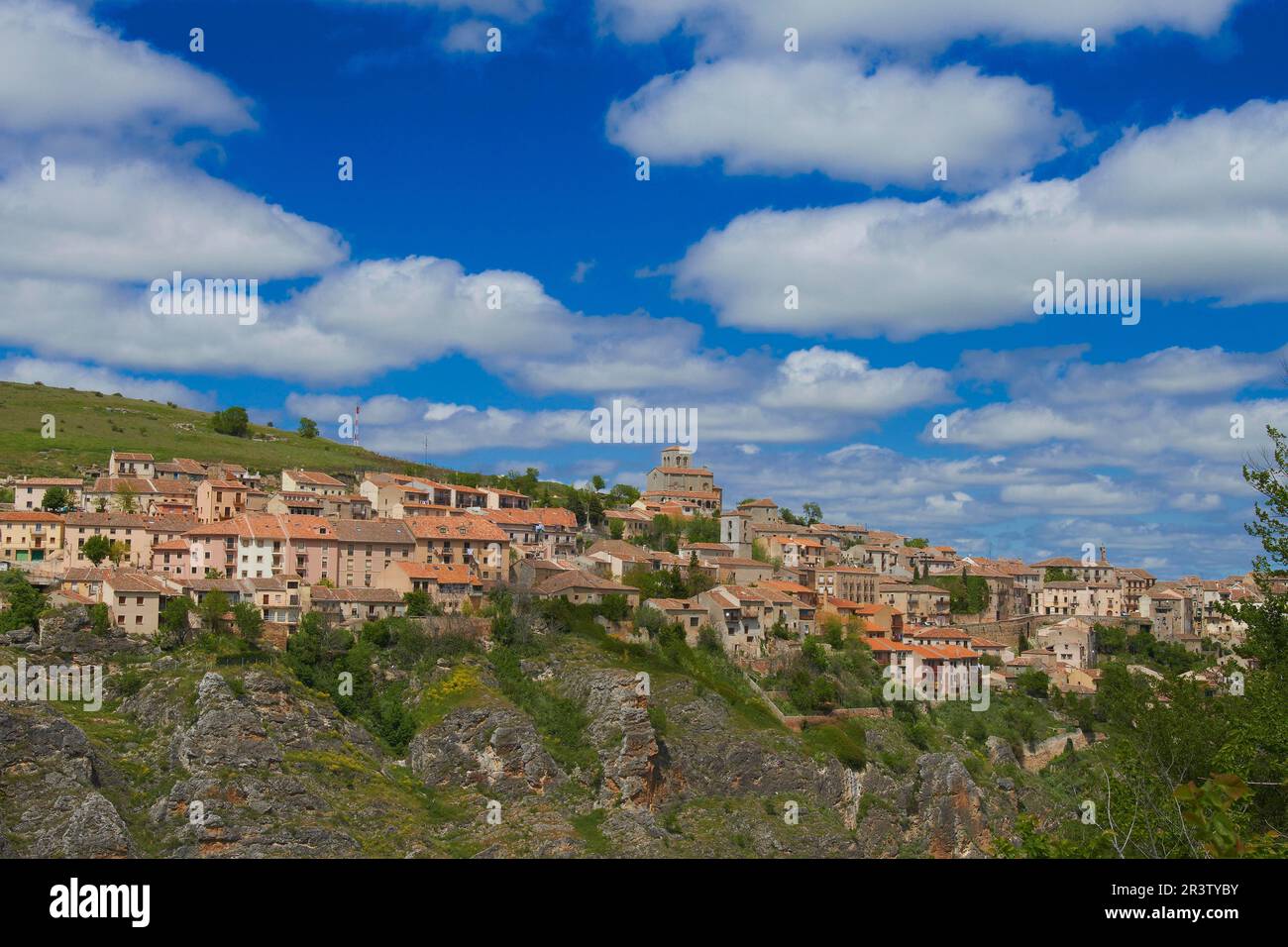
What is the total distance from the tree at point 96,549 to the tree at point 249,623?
579 inches

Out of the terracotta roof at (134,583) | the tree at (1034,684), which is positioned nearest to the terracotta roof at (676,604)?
the tree at (1034,684)

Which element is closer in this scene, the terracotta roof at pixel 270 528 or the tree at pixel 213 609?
the tree at pixel 213 609

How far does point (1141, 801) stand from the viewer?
19172 mm

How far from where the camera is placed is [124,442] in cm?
10575

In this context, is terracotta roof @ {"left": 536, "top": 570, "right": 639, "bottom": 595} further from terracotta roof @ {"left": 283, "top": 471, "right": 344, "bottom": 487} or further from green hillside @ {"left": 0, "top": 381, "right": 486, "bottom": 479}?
green hillside @ {"left": 0, "top": 381, "right": 486, "bottom": 479}

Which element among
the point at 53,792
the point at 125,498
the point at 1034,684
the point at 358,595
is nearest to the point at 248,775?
the point at 53,792

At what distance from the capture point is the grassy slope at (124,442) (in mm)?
97062

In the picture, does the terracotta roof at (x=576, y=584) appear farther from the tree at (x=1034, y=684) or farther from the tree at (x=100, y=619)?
the tree at (x=1034, y=684)

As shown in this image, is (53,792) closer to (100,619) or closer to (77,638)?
(77,638)

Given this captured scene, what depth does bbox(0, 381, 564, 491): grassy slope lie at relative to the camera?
97.1 m

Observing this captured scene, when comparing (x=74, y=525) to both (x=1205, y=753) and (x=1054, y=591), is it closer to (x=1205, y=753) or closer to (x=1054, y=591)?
(x=1205, y=753)
